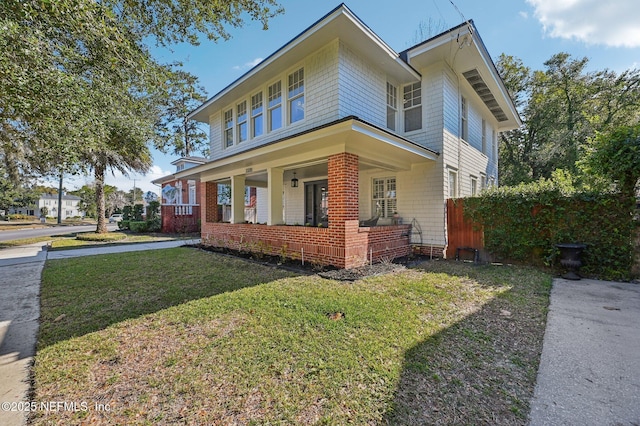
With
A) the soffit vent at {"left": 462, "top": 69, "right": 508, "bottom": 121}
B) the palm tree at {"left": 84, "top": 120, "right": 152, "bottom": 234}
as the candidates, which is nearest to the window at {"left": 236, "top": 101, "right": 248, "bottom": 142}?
the palm tree at {"left": 84, "top": 120, "right": 152, "bottom": 234}

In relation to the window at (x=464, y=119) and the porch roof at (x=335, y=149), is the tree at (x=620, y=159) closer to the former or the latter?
the porch roof at (x=335, y=149)

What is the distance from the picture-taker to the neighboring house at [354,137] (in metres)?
6.57

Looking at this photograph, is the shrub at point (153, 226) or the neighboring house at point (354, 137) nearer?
the neighboring house at point (354, 137)

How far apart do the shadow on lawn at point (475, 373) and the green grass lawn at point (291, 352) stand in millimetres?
13

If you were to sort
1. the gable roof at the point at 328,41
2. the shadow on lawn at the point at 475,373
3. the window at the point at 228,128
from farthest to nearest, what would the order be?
1. the window at the point at 228,128
2. the gable roof at the point at 328,41
3. the shadow on lawn at the point at 475,373

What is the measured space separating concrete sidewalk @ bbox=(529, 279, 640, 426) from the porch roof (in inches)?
169

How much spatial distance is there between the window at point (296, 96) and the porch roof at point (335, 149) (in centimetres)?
158

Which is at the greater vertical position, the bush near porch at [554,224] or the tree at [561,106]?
the tree at [561,106]

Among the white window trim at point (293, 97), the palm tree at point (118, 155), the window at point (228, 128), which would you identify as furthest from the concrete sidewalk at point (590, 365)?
the window at point (228, 128)

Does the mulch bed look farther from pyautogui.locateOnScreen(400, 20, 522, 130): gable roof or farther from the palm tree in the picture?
pyautogui.locateOnScreen(400, 20, 522, 130): gable roof

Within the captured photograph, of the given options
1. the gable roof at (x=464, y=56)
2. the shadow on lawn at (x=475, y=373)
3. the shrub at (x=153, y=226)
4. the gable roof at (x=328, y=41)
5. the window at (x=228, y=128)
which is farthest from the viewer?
the shrub at (x=153, y=226)

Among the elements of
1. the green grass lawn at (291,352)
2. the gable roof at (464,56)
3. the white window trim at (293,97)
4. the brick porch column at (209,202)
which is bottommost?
the green grass lawn at (291,352)

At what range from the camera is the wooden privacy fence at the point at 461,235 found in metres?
8.01

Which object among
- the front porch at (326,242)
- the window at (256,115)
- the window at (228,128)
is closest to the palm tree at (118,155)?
→ the window at (228,128)
